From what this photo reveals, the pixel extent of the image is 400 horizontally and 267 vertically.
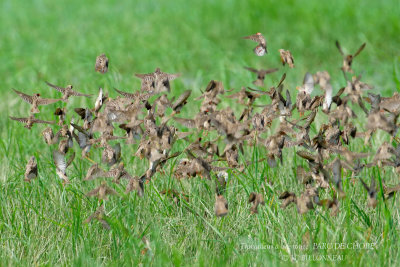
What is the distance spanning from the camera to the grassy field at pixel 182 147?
278cm

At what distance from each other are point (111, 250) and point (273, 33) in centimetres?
472

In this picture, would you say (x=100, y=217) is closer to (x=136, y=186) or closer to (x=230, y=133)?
(x=136, y=186)

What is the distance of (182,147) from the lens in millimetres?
3852

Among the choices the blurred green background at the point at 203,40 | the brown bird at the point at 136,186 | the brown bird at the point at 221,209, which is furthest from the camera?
the blurred green background at the point at 203,40

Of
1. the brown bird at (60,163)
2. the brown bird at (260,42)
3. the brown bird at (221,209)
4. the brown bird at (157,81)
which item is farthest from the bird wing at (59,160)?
the brown bird at (260,42)

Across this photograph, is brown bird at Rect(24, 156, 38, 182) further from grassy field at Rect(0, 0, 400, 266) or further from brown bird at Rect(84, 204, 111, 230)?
brown bird at Rect(84, 204, 111, 230)

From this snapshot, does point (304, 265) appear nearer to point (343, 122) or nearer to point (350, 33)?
point (343, 122)

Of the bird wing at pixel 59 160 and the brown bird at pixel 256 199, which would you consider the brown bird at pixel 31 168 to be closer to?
the bird wing at pixel 59 160

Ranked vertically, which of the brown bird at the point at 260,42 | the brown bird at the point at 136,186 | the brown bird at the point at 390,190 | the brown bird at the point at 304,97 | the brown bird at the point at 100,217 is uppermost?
the brown bird at the point at 260,42

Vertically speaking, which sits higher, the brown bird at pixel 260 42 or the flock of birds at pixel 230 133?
the brown bird at pixel 260 42

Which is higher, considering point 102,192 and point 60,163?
point 60,163

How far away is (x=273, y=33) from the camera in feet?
23.3

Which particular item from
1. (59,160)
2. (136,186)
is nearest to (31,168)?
(59,160)

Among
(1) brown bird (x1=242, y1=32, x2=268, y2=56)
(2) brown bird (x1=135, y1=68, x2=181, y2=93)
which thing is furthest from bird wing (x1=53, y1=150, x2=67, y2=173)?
(1) brown bird (x1=242, y1=32, x2=268, y2=56)
